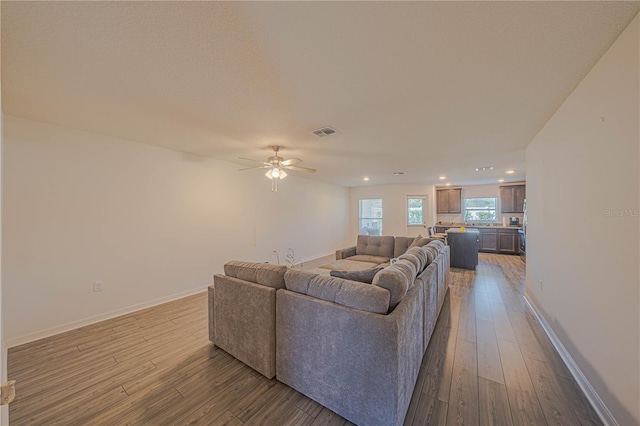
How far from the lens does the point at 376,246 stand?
17.5 feet

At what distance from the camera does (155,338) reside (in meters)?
2.77

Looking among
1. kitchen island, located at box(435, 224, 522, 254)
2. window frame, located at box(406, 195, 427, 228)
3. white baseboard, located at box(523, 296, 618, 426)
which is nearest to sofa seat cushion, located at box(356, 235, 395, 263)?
white baseboard, located at box(523, 296, 618, 426)

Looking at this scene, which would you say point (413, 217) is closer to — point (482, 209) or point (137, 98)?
point (482, 209)

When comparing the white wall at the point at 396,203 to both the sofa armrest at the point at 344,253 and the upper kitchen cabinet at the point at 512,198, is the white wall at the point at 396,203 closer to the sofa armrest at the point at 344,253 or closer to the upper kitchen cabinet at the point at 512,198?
the upper kitchen cabinet at the point at 512,198

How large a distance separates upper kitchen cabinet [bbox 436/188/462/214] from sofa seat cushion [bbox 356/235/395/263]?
430cm

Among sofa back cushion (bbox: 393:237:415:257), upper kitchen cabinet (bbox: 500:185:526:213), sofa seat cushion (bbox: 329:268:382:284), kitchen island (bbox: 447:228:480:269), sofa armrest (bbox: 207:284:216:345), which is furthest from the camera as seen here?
upper kitchen cabinet (bbox: 500:185:526:213)

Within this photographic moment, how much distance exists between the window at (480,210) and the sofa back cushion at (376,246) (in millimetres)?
4634

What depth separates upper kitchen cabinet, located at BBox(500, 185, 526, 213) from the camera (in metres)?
7.36

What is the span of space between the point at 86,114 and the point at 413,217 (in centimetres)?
808

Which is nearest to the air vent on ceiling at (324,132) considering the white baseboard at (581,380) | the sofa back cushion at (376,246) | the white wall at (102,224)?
the white wall at (102,224)

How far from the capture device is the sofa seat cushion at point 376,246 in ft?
17.0

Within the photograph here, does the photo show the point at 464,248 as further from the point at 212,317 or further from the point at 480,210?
the point at 212,317

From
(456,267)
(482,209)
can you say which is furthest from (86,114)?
(482,209)

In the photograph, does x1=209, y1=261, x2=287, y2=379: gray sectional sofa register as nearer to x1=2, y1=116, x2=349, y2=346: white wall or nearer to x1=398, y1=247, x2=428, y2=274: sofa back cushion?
x1=398, y1=247, x2=428, y2=274: sofa back cushion
